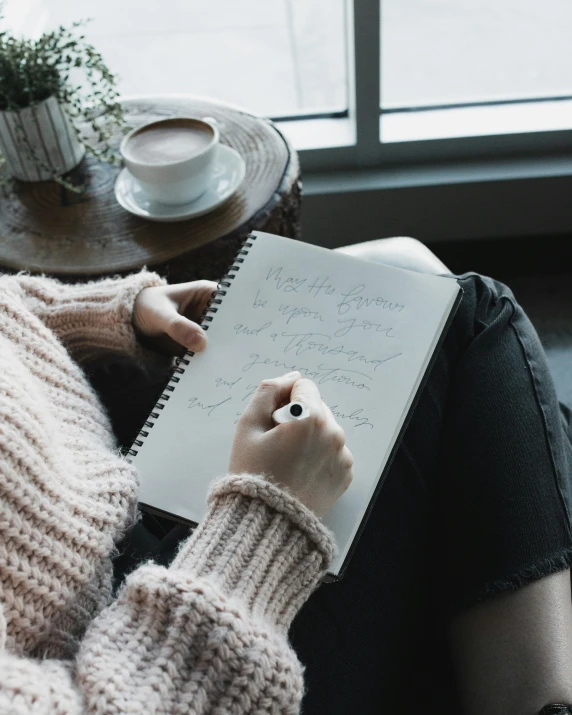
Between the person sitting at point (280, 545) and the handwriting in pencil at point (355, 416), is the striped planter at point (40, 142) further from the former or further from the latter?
the handwriting in pencil at point (355, 416)

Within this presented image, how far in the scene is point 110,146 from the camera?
0.98 metres

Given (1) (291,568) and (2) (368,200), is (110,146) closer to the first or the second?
(2) (368,200)

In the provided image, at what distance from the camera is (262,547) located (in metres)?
0.48

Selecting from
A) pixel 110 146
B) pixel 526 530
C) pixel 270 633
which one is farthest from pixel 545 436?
pixel 110 146

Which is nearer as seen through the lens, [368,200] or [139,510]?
[139,510]

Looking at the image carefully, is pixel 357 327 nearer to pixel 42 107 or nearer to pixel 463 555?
pixel 463 555

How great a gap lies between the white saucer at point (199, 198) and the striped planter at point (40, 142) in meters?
0.08

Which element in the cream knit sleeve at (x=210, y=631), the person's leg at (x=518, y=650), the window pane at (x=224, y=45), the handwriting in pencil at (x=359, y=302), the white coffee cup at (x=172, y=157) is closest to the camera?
the cream knit sleeve at (x=210, y=631)

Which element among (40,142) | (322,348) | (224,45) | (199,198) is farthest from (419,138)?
(322,348)

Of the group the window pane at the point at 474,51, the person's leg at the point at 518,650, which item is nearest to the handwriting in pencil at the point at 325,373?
the person's leg at the point at 518,650

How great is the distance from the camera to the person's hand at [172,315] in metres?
0.63

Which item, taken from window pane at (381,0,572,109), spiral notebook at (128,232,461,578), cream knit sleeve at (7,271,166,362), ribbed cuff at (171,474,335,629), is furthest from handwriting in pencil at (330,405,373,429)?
window pane at (381,0,572,109)

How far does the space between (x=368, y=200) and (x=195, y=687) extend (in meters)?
1.11

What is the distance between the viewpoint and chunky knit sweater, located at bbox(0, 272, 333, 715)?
0.42 m
